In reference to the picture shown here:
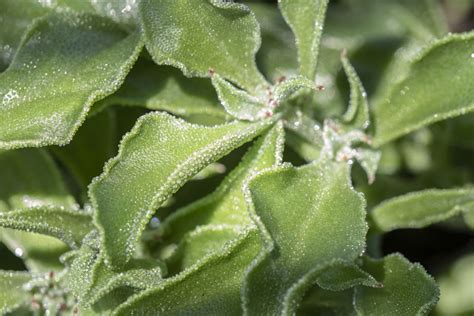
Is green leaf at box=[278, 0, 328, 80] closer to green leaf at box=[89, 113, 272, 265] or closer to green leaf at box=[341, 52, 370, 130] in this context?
green leaf at box=[341, 52, 370, 130]

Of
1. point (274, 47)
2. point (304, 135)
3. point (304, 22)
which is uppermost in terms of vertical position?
point (304, 22)

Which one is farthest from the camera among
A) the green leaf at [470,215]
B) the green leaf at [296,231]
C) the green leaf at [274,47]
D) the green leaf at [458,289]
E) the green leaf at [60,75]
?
the green leaf at [274,47]

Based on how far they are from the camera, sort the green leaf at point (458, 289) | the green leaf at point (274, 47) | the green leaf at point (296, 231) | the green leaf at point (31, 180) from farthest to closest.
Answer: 1. the green leaf at point (274, 47)
2. the green leaf at point (458, 289)
3. the green leaf at point (31, 180)
4. the green leaf at point (296, 231)

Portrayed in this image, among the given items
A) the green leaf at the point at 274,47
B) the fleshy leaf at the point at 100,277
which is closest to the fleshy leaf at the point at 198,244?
the fleshy leaf at the point at 100,277

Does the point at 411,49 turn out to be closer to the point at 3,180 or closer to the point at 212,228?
the point at 212,228

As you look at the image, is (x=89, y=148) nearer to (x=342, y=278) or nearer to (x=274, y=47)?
(x=274, y=47)

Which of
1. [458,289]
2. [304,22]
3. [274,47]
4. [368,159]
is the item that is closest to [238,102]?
[304,22]

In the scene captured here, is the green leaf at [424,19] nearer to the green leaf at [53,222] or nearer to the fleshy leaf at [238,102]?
the fleshy leaf at [238,102]
